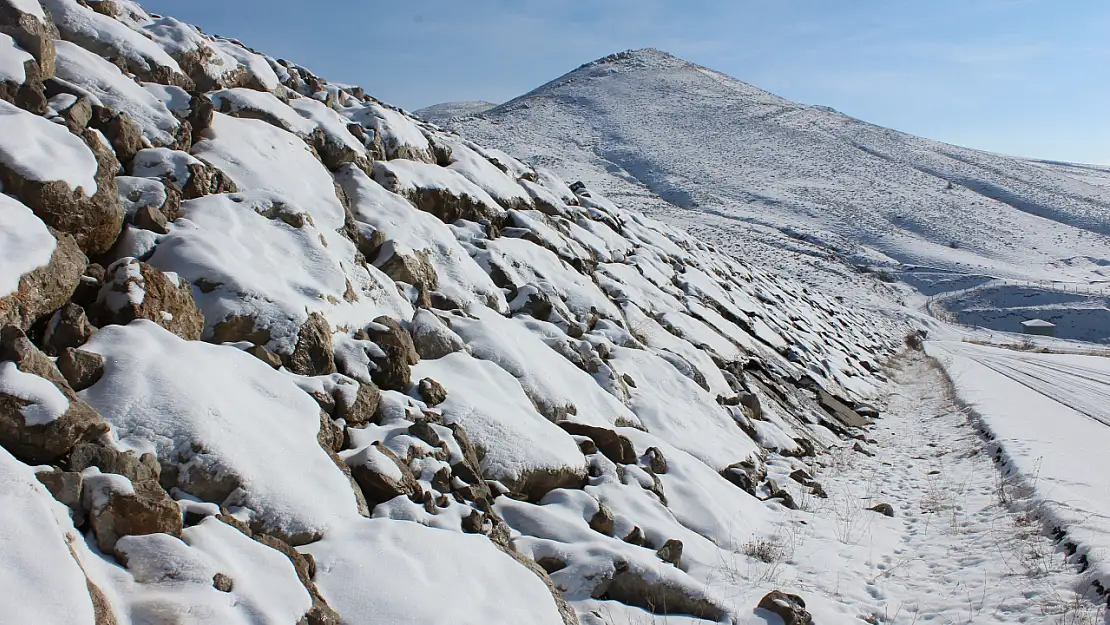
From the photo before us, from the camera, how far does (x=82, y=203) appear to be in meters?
5.43

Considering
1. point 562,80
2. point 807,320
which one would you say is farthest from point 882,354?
point 562,80

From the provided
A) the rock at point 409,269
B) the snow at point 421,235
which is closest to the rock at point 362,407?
the rock at point 409,269

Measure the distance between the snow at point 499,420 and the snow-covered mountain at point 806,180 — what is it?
155ft

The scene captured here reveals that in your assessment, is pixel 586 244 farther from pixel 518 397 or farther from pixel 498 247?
pixel 518 397

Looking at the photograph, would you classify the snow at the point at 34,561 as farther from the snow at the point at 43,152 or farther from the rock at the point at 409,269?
the rock at the point at 409,269

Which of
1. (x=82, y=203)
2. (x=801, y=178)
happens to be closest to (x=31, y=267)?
(x=82, y=203)

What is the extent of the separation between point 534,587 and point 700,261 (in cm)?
1662

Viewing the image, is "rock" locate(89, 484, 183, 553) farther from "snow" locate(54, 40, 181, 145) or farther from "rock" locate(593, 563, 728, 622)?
"snow" locate(54, 40, 181, 145)

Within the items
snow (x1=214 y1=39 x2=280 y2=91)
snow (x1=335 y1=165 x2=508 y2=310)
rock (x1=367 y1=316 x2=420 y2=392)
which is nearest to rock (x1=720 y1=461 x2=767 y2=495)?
snow (x1=335 y1=165 x2=508 y2=310)

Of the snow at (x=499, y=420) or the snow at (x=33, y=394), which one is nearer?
the snow at (x=33, y=394)

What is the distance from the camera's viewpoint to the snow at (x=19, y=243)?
4.42 m

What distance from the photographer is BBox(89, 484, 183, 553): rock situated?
135 inches

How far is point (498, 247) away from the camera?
36.3ft

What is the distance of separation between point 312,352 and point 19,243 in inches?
86.6
